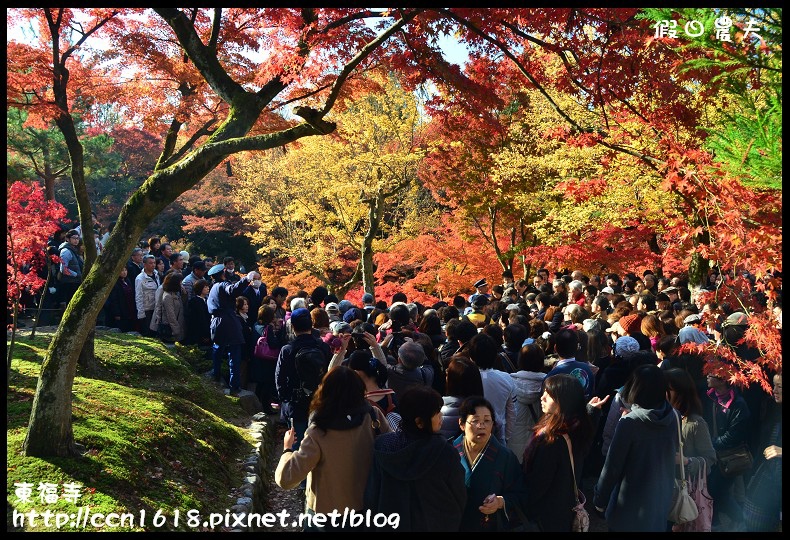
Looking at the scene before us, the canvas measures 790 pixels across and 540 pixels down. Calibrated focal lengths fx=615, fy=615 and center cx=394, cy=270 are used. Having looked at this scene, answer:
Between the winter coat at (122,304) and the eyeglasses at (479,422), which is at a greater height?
the winter coat at (122,304)

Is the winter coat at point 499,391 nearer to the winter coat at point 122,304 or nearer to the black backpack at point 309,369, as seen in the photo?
the black backpack at point 309,369

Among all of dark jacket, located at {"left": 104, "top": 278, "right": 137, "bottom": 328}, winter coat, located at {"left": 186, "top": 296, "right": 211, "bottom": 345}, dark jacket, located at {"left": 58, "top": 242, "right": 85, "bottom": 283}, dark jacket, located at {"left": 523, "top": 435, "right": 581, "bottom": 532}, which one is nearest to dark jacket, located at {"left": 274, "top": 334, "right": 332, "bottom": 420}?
dark jacket, located at {"left": 523, "top": 435, "right": 581, "bottom": 532}

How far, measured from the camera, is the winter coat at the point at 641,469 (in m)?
3.71

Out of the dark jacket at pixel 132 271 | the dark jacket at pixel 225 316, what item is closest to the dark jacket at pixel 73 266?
the dark jacket at pixel 132 271

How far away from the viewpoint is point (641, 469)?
3.74 meters

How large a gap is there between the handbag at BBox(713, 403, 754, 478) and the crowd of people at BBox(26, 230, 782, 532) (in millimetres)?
50

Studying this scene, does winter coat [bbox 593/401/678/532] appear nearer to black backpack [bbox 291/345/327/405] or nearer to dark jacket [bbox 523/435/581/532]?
dark jacket [bbox 523/435/581/532]

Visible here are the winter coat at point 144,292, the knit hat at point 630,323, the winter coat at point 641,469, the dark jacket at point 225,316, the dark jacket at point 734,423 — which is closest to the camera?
the winter coat at point 641,469

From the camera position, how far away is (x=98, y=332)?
30.8ft

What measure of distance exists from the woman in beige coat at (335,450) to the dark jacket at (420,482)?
0.20 meters

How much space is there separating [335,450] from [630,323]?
397cm

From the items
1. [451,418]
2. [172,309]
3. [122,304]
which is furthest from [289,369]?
[122,304]

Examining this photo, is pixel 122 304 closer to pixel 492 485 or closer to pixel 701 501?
pixel 492 485

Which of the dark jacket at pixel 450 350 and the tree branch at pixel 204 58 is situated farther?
the dark jacket at pixel 450 350
